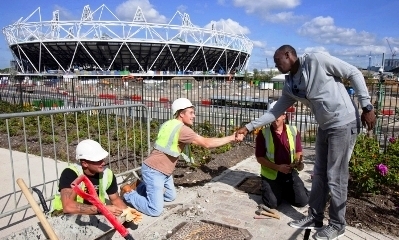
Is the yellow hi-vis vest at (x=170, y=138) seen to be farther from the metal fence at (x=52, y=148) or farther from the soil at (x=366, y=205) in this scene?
the soil at (x=366, y=205)

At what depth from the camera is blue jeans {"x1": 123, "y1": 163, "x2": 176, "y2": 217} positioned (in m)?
4.16

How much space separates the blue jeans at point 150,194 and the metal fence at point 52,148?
3.41 feet

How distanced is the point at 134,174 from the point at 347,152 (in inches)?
138

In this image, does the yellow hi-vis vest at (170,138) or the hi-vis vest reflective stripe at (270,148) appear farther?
the hi-vis vest reflective stripe at (270,148)

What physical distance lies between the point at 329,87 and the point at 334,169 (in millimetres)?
859

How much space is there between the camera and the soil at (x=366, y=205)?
374 cm

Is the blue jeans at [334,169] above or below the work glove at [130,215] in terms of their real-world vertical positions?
above

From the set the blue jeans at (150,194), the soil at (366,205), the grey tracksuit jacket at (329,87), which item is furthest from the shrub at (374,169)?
the blue jeans at (150,194)

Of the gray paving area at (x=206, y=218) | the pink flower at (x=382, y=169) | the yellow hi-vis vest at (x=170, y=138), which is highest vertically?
the yellow hi-vis vest at (x=170, y=138)

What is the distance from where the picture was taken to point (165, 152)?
4301 millimetres

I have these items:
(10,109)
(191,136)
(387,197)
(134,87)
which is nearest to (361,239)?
(387,197)

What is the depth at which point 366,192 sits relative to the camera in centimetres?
450

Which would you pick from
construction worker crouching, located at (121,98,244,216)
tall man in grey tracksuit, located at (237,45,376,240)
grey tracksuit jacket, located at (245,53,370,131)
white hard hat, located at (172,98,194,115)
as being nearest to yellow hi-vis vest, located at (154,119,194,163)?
construction worker crouching, located at (121,98,244,216)

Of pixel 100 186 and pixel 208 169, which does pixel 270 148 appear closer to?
pixel 208 169
